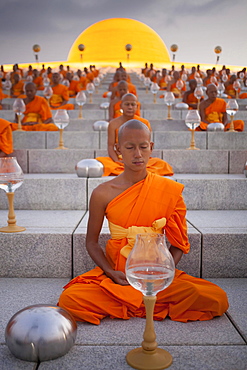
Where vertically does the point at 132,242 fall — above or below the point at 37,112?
below

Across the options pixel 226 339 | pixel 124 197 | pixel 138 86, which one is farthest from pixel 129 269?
pixel 138 86

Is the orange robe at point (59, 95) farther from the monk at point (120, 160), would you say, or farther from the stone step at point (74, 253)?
the stone step at point (74, 253)

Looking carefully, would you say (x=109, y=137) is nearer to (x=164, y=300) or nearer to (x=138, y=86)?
(x=164, y=300)

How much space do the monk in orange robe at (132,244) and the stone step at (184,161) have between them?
198cm

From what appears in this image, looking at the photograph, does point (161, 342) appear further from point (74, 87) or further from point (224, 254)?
point (74, 87)

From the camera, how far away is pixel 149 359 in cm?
176

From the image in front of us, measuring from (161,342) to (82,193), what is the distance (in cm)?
182

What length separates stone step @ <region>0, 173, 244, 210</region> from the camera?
3600 millimetres

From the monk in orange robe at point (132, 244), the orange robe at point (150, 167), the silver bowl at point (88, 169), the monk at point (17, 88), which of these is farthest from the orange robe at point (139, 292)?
the monk at point (17, 88)

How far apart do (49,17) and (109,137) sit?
20320 millimetres

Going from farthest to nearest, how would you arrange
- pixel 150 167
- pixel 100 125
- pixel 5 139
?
pixel 100 125
pixel 5 139
pixel 150 167

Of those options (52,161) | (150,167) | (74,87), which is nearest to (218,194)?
(150,167)

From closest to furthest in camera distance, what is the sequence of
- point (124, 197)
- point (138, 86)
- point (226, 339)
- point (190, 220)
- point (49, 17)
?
point (226, 339) → point (124, 197) → point (190, 220) → point (138, 86) → point (49, 17)

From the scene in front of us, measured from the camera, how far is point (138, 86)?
12547 mm
